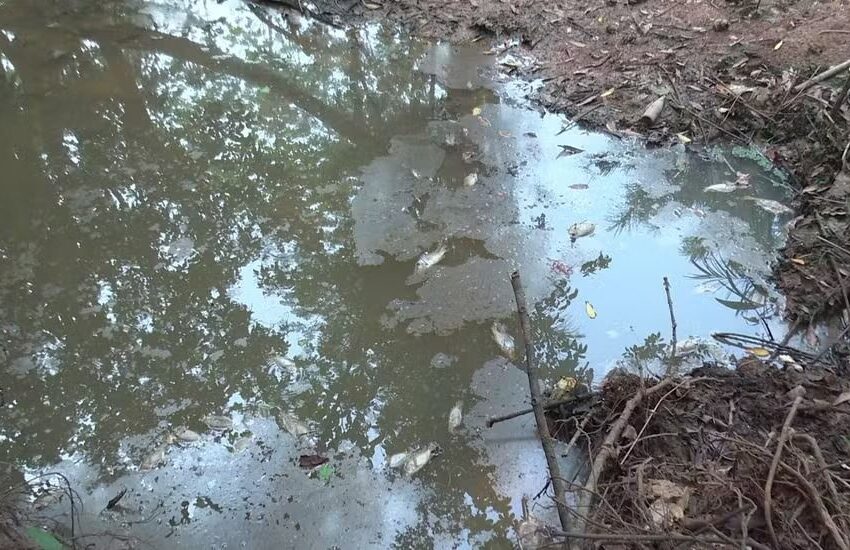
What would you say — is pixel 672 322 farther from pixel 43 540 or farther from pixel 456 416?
pixel 43 540

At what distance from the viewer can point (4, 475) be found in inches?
98.9

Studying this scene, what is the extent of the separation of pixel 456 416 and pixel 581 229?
1.42 m

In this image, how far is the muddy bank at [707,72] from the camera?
3.38 metres

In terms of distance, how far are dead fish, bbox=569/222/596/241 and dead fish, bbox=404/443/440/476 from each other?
4.96 feet

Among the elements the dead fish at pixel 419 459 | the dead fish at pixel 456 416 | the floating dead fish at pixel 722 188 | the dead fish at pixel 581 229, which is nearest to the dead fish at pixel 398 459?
the dead fish at pixel 419 459

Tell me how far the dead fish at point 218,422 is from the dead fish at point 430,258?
3.99 feet

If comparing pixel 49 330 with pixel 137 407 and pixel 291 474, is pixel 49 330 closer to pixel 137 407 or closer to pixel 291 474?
pixel 137 407

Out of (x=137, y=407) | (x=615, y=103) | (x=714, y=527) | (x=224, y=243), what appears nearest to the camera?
(x=714, y=527)

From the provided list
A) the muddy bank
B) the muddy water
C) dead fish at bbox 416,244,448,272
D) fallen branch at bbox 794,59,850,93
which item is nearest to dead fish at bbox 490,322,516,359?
the muddy water

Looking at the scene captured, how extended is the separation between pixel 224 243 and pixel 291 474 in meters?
1.50

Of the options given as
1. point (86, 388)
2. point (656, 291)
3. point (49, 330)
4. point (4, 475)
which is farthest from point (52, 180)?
point (656, 291)

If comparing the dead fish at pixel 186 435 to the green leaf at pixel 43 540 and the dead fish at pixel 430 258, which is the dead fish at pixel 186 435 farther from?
the dead fish at pixel 430 258

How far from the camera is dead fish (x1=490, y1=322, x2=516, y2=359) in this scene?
9.52 feet

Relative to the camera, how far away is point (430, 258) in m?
3.34
